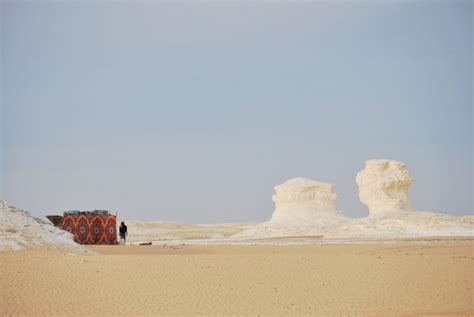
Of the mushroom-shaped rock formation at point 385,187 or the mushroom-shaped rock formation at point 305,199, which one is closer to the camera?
the mushroom-shaped rock formation at point 385,187

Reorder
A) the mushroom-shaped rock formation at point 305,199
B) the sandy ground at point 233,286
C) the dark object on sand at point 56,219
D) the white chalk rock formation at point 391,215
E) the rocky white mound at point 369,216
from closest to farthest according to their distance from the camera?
the sandy ground at point 233,286
the dark object on sand at point 56,219
the white chalk rock formation at point 391,215
the rocky white mound at point 369,216
the mushroom-shaped rock formation at point 305,199

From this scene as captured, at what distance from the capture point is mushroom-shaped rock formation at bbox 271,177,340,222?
5922 cm

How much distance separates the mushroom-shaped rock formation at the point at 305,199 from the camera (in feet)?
194

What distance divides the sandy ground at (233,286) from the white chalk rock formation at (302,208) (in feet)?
105

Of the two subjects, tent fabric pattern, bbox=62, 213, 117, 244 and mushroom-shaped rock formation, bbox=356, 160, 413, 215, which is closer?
tent fabric pattern, bbox=62, 213, 117, 244

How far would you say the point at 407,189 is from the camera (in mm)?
53812

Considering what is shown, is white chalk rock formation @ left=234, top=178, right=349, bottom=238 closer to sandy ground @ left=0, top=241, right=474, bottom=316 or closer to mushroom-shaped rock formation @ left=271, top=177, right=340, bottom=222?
mushroom-shaped rock formation @ left=271, top=177, right=340, bottom=222

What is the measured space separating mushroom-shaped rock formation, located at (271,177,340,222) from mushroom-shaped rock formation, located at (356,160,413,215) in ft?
19.9

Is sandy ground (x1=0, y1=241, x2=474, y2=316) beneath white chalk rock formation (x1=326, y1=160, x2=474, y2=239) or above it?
beneath

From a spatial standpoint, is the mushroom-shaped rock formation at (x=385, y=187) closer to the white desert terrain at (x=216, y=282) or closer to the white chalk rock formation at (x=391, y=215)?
the white chalk rock formation at (x=391, y=215)

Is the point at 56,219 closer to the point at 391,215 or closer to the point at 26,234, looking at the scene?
the point at 26,234

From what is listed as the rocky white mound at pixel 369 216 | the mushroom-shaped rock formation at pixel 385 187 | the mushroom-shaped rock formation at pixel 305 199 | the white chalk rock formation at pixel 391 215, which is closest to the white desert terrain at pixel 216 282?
the white chalk rock formation at pixel 391 215

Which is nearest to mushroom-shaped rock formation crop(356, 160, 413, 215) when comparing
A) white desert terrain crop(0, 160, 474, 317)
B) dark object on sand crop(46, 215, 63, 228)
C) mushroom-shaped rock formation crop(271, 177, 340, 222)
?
mushroom-shaped rock formation crop(271, 177, 340, 222)

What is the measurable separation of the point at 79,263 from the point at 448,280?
11.7 metres
